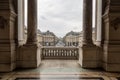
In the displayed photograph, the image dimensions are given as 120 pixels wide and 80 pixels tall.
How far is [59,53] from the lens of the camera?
560 inches

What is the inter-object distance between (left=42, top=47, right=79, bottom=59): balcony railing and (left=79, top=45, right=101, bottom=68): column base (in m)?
3.37

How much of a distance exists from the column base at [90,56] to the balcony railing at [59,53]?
337cm

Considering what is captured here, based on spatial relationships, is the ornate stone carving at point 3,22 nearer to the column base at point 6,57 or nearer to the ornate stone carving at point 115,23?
the column base at point 6,57

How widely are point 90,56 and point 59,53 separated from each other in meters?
3.94

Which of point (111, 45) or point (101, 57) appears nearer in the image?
point (111, 45)

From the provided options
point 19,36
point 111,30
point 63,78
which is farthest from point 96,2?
point 63,78

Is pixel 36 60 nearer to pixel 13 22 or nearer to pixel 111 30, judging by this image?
pixel 13 22

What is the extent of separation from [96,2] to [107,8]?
182 centimetres

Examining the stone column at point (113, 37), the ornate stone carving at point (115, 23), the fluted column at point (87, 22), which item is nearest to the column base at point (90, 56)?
the fluted column at point (87, 22)

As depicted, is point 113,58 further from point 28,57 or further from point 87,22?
point 28,57

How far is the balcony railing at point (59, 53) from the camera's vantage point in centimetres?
1403

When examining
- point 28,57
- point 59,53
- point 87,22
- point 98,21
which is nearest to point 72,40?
point 59,53

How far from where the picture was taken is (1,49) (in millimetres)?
9742

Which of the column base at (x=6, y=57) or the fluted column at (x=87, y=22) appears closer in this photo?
the column base at (x=6, y=57)
